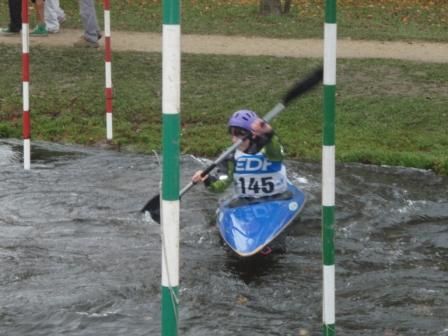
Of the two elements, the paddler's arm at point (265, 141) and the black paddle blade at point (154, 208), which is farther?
the black paddle blade at point (154, 208)

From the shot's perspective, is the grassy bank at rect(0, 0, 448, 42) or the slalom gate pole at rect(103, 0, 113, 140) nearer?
the slalom gate pole at rect(103, 0, 113, 140)

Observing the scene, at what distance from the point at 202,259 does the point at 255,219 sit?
1.68 feet

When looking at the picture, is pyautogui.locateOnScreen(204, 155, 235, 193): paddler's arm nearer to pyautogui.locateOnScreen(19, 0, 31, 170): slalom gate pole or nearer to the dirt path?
pyautogui.locateOnScreen(19, 0, 31, 170): slalom gate pole

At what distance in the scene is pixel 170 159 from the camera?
4684mm

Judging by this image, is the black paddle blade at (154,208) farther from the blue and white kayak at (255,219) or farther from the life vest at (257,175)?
the life vest at (257,175)

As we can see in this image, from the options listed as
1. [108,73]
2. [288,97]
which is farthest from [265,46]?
[288,97]

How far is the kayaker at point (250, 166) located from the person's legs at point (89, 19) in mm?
6957

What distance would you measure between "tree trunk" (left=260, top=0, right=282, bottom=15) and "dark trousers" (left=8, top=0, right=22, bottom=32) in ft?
15.9

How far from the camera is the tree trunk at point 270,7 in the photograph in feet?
64.3

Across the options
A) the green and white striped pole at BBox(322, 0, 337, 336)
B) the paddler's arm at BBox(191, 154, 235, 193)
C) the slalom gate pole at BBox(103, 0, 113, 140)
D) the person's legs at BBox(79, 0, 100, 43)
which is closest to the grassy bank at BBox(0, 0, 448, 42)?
the person's legs at BBox(79, 0, 100, 43)

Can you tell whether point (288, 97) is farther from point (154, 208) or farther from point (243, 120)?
point (154, 208)

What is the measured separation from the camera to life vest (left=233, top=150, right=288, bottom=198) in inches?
340

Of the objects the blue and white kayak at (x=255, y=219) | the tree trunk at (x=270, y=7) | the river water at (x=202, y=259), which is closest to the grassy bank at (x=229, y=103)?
the river water at (x=202, y=259)

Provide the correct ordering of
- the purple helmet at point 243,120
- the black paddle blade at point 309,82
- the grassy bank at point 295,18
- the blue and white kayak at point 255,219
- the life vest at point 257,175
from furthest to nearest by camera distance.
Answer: the grassy bank at point 295,18 < the life vest at point 257,175 < the purple helmet at point 243,120 < the blue and white kayak at point 255,219 < the black paddle blade at point 309,82
